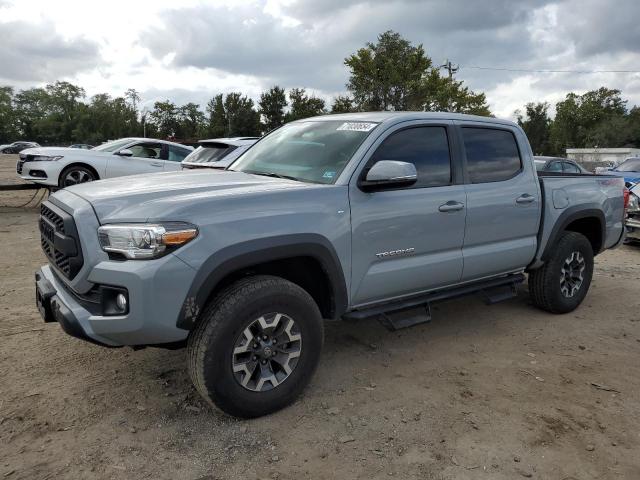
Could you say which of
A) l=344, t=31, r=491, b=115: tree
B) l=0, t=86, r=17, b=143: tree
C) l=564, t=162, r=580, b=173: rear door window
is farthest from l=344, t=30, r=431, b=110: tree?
l=0, t=86, r=17, b=143: tree

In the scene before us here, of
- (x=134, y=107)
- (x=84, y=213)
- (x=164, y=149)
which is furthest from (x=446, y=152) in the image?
(x=134, y=107)

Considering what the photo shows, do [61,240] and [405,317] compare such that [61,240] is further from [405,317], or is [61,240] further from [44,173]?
[44,173]

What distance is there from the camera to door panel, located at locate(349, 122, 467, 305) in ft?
11.3

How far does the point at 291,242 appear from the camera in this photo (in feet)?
10.0

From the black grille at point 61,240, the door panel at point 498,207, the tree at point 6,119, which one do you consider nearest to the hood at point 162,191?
the black grille at point 61,240

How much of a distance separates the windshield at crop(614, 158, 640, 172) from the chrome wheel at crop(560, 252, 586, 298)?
987cm

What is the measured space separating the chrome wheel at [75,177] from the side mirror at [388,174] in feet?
27.6

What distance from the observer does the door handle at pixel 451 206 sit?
3840 mm

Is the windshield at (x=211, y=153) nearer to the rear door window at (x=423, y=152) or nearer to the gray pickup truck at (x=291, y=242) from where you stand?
the gray pickup truck at (x=291, y=242)

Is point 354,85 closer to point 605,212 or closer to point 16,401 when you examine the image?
point 605,212

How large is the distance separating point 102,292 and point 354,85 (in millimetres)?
26234

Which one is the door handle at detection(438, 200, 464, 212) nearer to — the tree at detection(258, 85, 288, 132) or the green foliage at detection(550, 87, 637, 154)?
the tree at detection(258, 85, 288, 132)

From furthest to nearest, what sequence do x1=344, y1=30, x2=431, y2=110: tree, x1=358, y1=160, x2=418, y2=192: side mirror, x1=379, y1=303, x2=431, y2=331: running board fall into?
x1=344, y1=30, x2=431, y2=110: tree
x1=379, y1=303, x2=431, y2=331: running board
x1=358, y1=160, x2=418, y2=192: side mirror

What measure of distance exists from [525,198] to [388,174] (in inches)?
71.0
